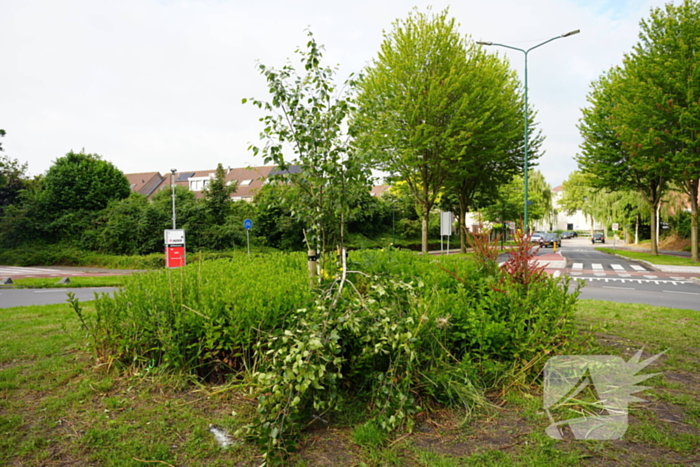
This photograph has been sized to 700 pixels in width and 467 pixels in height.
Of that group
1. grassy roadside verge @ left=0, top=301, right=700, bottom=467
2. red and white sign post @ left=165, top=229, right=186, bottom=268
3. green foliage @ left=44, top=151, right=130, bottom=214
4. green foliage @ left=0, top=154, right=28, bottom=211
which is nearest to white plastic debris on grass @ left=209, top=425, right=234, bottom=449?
grassy roadside verge @ left=0, top=301, right=700, bottom=467

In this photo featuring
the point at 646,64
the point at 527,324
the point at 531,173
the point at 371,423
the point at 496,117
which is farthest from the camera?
the point at 531,173

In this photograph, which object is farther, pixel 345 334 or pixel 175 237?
pixel 175 237

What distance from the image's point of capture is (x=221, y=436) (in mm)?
3104

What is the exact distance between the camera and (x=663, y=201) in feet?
117

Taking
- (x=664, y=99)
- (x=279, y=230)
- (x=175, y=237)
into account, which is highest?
(x=664, y=99)

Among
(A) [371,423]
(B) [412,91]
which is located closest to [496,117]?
(B) [412,91]

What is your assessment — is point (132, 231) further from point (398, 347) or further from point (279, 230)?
point (398, 347)

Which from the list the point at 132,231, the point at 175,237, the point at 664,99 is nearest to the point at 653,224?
the point at 664,99

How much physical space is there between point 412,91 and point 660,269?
568 inches

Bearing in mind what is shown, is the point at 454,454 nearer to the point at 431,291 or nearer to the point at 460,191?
the point at 431,291

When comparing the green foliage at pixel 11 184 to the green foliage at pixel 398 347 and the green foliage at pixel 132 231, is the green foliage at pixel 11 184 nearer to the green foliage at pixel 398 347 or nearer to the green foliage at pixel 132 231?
the green foliage at pixel 132 231

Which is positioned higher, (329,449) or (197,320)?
(197,320)

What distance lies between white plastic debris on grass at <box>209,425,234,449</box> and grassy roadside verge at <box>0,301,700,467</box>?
0.12 ft

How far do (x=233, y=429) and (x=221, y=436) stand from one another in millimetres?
97
